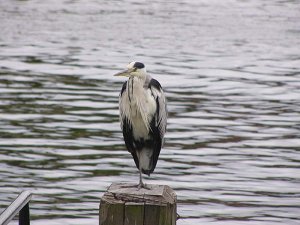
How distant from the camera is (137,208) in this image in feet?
16.0

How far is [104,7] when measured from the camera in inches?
1012

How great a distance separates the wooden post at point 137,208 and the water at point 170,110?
3.21m

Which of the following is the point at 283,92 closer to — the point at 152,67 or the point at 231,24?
the point at 152,67

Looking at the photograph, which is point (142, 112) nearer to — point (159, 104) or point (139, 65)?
point (159, 104)

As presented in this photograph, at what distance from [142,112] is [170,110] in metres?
6.80

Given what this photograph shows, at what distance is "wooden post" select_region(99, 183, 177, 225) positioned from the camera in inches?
190

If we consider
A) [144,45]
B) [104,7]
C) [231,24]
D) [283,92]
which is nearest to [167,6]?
[104,7]

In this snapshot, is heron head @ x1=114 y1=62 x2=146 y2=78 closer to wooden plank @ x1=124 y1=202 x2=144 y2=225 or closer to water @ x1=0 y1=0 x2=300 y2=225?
wooden plank @ x1=124 y1=202 x2=144 y2=225

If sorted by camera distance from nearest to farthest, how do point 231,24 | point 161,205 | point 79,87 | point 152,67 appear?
point 161,205 < point 79,87 < point 152,67 < point 231,24

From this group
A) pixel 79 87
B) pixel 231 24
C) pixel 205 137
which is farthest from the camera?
pixel 231 24

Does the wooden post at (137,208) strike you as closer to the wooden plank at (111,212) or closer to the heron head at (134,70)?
the wooden plank at (111,212)

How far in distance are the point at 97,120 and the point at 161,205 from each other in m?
7.52

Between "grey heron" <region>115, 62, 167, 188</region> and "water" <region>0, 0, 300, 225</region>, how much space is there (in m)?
1.75

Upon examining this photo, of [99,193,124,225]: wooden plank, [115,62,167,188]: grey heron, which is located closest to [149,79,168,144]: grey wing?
[115,62,167,188]: grey heron
